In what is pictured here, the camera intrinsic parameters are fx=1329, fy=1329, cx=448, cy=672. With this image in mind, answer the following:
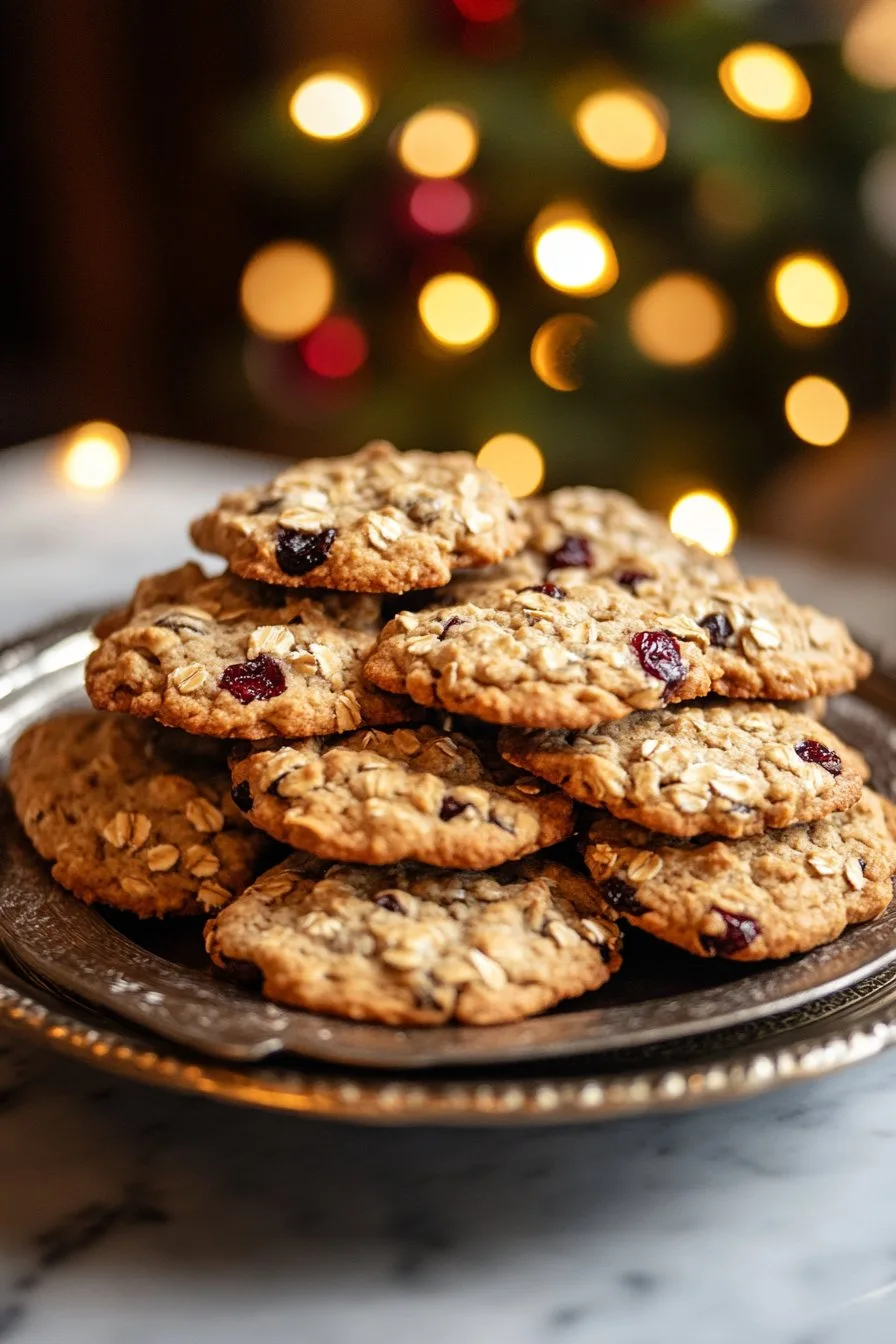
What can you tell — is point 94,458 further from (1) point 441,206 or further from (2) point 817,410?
(2) point 817,410

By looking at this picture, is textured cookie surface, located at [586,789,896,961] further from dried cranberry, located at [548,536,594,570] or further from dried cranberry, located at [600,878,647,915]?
dried cranberry, located at [548,536,594,570]

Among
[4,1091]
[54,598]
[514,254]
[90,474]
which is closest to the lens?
[4,1091]

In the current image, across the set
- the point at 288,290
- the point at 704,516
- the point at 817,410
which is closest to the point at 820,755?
Result: the point at 704,516

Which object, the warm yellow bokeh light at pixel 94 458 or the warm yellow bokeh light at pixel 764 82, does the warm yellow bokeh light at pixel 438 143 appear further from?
the warm yellow bokeh light at pixel 94 458

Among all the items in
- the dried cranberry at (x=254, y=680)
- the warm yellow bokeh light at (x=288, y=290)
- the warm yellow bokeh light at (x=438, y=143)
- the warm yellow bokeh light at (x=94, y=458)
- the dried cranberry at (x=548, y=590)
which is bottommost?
the warm yellow bokeh light at (x=94, y=458)

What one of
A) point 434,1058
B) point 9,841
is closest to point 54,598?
point 9,841

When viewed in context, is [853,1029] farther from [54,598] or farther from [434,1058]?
[54,598]

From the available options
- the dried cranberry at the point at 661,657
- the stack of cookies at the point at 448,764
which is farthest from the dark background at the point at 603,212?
the dried cranberry at the point at 661,657
